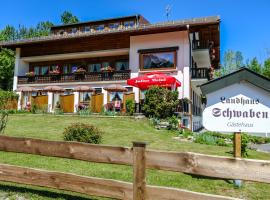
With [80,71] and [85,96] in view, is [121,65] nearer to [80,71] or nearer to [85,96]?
[80,71]

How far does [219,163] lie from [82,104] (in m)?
23.3

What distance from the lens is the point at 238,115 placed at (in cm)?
497

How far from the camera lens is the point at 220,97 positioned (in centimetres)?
513

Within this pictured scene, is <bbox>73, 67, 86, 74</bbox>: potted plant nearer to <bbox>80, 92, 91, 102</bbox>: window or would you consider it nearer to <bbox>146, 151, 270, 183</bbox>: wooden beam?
<bbox>80, 92, 91, 102</bbox>: window

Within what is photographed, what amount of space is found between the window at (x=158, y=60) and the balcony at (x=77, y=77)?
172 centimetres

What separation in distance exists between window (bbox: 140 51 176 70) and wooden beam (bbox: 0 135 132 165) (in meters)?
19.3

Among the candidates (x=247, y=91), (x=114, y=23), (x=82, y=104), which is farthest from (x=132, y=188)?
(x=114, y=23)

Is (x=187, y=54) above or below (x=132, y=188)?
above

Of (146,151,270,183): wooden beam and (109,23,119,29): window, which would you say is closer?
(146,151,270,183): wooden beam

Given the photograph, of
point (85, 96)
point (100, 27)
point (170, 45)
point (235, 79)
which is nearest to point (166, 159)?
point (235, 79)

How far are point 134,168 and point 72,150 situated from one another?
1.14 meters

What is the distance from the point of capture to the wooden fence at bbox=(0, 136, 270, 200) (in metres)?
3.59

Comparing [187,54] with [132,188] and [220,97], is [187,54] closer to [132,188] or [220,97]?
[220,97]

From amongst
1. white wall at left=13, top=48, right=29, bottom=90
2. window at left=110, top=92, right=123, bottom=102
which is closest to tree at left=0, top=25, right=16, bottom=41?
white wall at left=13, top=48, right=29, bottom=90
